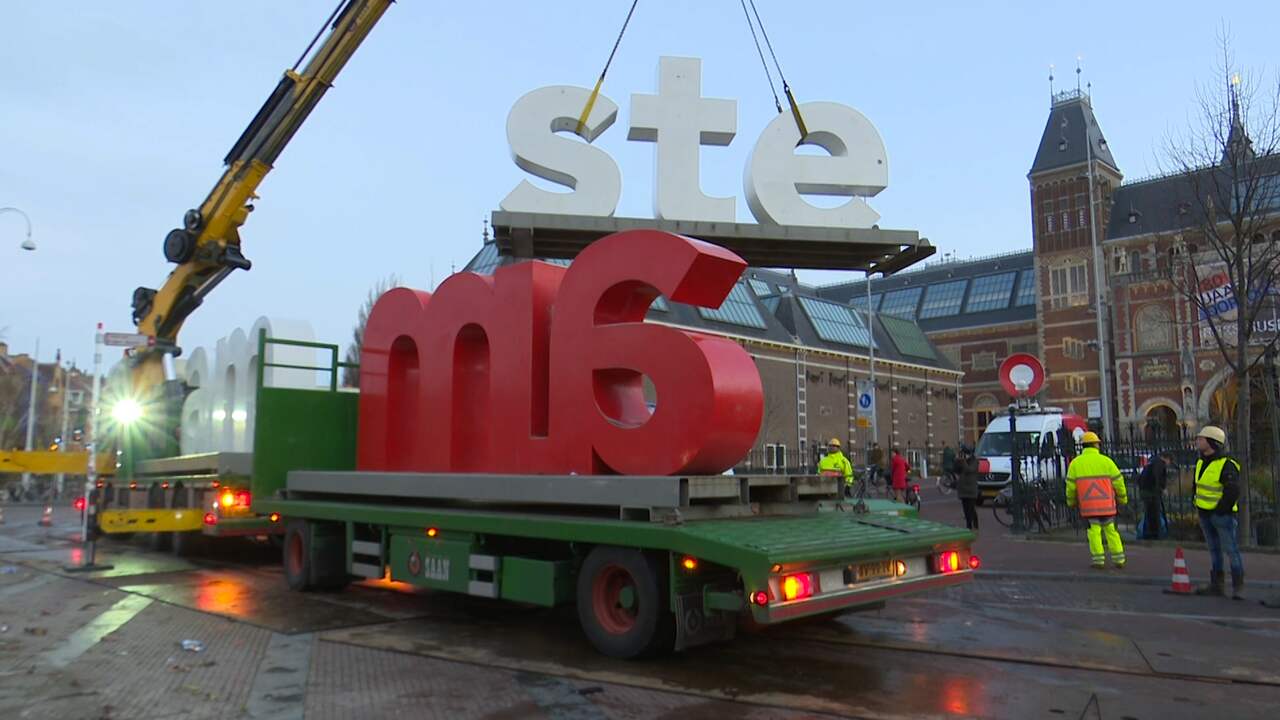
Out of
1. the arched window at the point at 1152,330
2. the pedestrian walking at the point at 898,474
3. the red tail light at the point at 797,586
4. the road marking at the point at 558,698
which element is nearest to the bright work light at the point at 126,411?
the road marking at the point at 558,698

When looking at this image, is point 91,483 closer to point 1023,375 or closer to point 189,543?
point 189,543

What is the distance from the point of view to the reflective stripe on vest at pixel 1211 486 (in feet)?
30.3

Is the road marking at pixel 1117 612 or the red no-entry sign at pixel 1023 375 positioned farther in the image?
the red no-entry sign at pixel 1023 375

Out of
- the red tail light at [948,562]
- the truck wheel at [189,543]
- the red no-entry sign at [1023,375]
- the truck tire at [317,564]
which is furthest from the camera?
the red no-entry sign at [1023,375]

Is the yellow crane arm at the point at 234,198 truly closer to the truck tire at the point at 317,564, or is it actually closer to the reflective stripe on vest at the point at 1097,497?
the truck tire at the point at 317,564

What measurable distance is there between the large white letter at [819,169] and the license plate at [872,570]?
475 centimetres

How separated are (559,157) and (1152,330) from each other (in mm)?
51716

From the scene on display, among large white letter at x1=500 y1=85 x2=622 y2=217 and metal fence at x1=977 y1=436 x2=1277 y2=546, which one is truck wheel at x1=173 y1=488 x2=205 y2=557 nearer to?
large white letter at x1=500 y1=85 x2=622 y2=217

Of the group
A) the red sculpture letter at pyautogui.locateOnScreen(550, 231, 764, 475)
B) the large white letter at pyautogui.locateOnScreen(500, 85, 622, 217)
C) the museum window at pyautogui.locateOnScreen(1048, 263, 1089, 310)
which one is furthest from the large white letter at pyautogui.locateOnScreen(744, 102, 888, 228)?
the museum window at pyautogui.locateOnScreen(1048, 263, 1089, 310)

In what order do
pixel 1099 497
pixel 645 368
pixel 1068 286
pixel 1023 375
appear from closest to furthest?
pixel 645 368
pixel 1099 497
pixel 1023 375
pixel 1068 286

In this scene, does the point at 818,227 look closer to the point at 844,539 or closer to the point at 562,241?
the point at 562,241

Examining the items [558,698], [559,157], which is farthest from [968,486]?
[558,698]

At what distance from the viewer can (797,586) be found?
5645mm

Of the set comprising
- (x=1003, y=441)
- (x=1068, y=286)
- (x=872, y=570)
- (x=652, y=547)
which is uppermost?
(x=1068, y=286)
